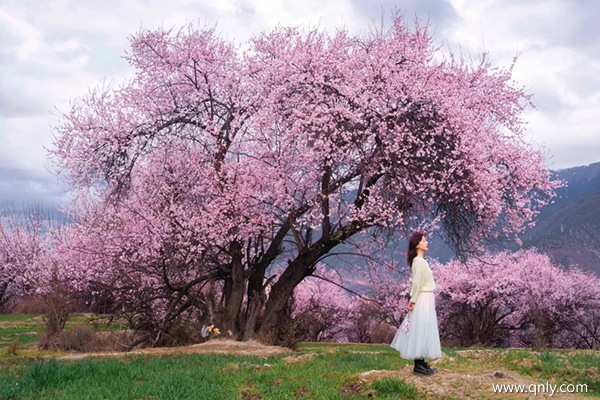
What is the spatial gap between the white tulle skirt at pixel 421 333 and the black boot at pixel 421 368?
19 cm

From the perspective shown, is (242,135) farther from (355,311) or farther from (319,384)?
(355,311)

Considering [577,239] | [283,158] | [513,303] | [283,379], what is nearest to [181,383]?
[283,379]

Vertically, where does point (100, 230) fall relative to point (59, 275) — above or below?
above

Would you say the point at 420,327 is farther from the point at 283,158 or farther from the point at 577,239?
the point at 577,239

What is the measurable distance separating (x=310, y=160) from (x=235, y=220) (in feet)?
11.3

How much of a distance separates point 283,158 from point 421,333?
11419mm

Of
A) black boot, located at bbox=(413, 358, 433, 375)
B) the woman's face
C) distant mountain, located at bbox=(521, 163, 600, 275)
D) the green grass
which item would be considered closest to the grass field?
the green grass

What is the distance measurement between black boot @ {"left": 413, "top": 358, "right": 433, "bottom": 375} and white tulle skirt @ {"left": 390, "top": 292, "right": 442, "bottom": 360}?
0.62ft

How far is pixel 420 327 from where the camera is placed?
9.56 m

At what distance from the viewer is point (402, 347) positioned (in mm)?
9648

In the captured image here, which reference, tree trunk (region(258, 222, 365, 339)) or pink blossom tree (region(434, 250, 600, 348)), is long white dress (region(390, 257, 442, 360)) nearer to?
tree trunk (region(258, 222, 365, 339))

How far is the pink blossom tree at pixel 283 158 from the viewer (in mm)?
18859

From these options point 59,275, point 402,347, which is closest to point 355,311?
point 59,275

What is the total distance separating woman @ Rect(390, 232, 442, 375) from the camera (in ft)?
30.9
